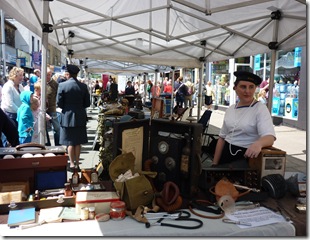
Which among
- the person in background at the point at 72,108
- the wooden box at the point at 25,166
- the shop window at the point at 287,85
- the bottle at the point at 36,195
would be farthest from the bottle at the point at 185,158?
the shop window at the point at 287,85

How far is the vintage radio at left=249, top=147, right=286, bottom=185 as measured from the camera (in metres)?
2.00

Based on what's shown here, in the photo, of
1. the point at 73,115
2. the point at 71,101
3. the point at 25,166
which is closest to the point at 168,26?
the point at 71,101

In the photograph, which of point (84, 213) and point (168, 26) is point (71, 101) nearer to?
point (168, 26)

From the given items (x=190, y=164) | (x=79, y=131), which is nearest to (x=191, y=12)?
(x=79, y=131)

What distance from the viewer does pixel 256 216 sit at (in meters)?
1.66

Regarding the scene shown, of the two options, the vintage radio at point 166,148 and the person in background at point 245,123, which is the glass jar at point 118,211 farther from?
the person in background at point 245,123

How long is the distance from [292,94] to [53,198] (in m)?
10.0

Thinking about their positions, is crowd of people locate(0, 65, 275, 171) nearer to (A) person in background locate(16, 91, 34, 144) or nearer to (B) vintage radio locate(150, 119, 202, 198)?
(A) person in background locate(16, 91, 34, 144)

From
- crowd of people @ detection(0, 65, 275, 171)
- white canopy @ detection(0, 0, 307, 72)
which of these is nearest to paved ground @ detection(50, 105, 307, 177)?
crowd of people @ detection(0, 65, 275, 171)

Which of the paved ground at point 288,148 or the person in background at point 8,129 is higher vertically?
the person in background at point 8,129

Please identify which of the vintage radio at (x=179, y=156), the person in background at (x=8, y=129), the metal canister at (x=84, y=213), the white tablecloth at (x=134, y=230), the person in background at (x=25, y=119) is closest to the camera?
the white tablecloth at (x=134, y=230)

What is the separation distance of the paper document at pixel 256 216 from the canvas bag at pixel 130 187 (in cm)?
46

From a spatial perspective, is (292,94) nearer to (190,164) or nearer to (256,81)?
(256,81)

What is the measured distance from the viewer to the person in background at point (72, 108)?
4363mm
